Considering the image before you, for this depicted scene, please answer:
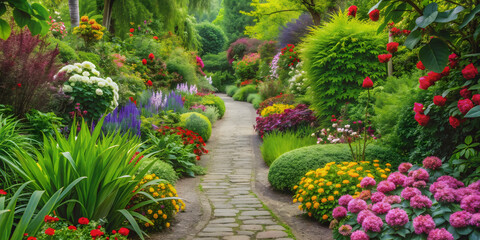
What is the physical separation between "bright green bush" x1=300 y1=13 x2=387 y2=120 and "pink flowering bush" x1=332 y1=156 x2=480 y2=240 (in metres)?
4.64

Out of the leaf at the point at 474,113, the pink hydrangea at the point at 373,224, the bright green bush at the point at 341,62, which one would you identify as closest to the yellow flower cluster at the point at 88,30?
the bright green bush at the point at 341,62

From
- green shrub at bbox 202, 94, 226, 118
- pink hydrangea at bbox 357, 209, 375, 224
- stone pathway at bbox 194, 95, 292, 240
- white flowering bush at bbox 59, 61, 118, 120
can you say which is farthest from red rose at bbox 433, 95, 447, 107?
green shrub at bbox 202, 94, 226, 118

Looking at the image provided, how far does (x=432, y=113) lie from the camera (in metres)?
3.75

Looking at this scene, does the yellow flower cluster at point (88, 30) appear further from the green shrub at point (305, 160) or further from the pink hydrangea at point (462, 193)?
the pink hydrangea at point (462, 193)

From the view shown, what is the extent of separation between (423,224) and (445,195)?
11.6 inches

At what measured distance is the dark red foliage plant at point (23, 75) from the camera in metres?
4.91

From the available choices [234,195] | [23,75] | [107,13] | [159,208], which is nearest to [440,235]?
[159,208]

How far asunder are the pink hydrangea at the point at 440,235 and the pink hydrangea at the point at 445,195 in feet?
0.88

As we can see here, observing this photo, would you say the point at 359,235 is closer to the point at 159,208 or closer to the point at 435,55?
the point at 435,55

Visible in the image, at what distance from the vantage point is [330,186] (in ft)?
14.5

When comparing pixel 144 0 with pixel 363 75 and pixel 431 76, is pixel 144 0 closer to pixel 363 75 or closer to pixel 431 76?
pixel 363 75

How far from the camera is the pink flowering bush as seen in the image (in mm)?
2527

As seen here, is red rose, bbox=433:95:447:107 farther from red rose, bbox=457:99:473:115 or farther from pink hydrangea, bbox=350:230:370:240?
pink hydrangea, bbox=350:230:370:240

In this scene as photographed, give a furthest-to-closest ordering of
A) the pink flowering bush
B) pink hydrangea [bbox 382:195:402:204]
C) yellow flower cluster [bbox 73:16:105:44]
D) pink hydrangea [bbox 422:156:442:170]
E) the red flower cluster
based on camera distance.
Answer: yellow flower cluster [bbox 73:16:105:44]
the red flower cluster
pink hydrangea [bbox 422:156:442:170]
pink hydrangea [bbox 382:195:402:204]
the pink flowering bush
